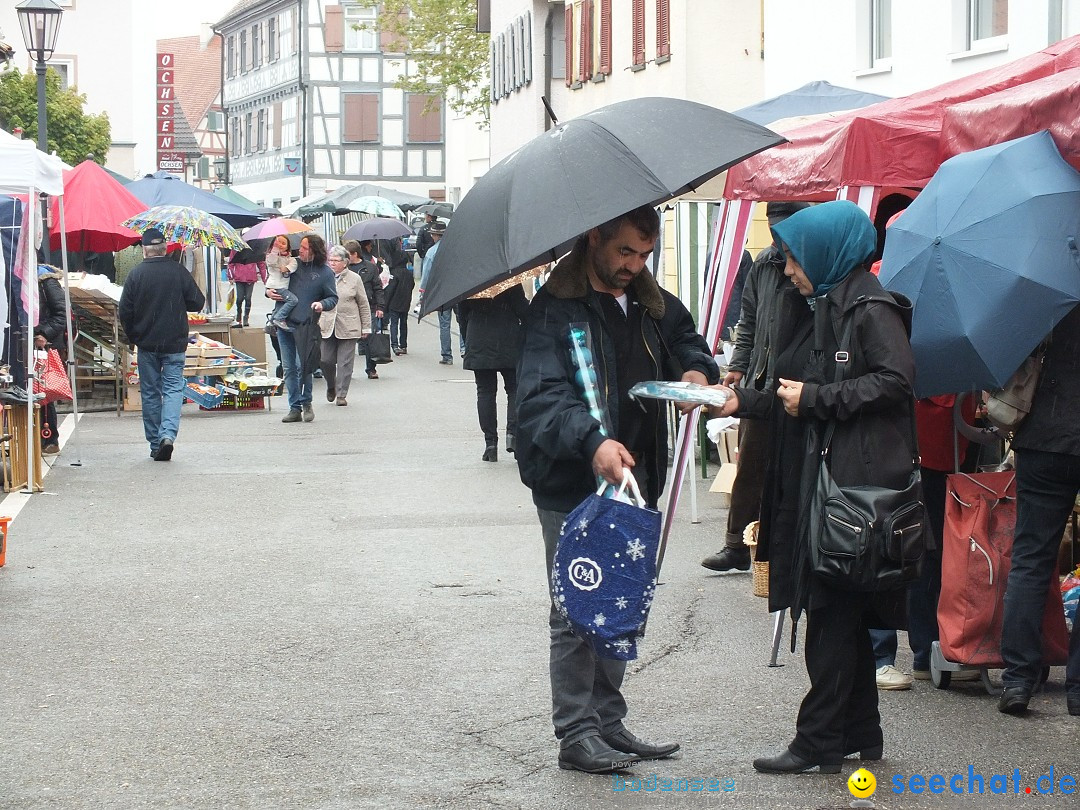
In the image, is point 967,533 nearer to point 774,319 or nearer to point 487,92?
point 774,319

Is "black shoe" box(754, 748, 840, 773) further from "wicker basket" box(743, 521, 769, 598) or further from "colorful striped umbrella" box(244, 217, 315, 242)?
"colorful striped umbrella" box(244, 217, 315, 242)

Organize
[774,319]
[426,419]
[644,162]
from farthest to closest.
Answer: [426,419] < [774,319] < [644,162]

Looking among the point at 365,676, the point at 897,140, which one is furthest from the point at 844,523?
the point at 897,140

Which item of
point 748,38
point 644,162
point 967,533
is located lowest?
point 967,533

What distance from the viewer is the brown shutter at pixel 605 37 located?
2973 centimetres

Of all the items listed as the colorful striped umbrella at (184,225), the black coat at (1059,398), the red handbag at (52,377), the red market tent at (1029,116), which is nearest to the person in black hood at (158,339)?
the red handbag at (52,377)

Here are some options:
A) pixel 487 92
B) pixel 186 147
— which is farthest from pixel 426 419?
pixel 186 147

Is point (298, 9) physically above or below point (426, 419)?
above

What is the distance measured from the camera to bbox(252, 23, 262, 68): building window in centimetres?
7262

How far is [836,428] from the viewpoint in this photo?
4.98 meters

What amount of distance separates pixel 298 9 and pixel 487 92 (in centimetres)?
2064

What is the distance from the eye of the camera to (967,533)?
6.09 metres

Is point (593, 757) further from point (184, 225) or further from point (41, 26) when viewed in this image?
point (41, 26)

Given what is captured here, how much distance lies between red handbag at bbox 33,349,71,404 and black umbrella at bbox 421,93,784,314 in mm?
9052
